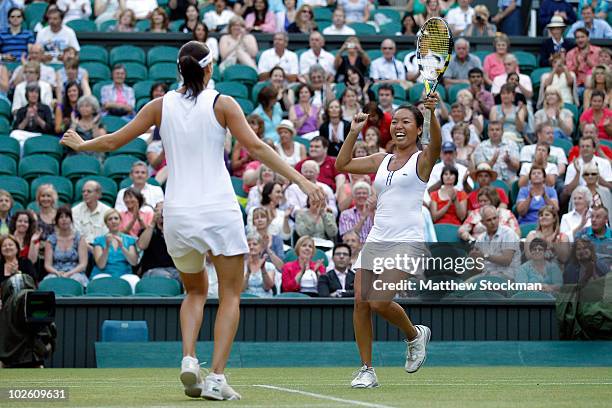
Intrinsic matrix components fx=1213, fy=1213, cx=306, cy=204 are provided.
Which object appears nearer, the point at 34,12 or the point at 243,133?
the point at 243,133

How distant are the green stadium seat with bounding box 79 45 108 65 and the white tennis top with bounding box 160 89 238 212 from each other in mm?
11165

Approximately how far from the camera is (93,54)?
17562mm

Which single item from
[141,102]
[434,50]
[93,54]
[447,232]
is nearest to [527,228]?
[447,232]

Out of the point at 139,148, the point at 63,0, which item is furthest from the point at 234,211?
the point at 63,0

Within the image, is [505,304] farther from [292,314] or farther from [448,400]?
[448,400]

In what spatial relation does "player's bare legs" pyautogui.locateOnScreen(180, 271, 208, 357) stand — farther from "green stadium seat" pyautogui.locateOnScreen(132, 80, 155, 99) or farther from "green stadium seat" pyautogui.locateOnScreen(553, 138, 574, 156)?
"green stadium seat" pyautogui.locateOnScreen(132, 80, 155, 99)

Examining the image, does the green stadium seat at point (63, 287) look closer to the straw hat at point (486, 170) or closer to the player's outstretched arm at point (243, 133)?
the straw hat at point (486, 170)

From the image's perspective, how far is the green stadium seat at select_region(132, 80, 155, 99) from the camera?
54.9 feet

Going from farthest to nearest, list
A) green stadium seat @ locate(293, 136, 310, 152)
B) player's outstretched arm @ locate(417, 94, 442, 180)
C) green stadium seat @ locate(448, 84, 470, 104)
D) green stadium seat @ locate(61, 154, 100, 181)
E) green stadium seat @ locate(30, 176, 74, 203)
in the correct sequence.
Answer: green stadium seat @ locate(448, 84, 470, 104), green stadium seat @ locate(293, 136, 310, 152), green stadium seat @ locate(61, 154, 100, 181), green stadium seat @ locate(30, 176, 74, 203), player's outstretched arm @ locate(417, 94, 442, 180)

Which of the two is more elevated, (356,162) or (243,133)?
(243,133)

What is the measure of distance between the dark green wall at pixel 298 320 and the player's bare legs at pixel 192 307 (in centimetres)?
526

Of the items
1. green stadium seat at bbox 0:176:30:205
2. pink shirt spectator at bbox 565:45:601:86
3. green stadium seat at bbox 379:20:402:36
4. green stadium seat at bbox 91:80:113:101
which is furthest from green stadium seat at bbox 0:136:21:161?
pink shirt spectator at bbox 565:45:601:86

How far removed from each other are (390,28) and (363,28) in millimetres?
550

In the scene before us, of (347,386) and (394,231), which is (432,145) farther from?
(347,386)
